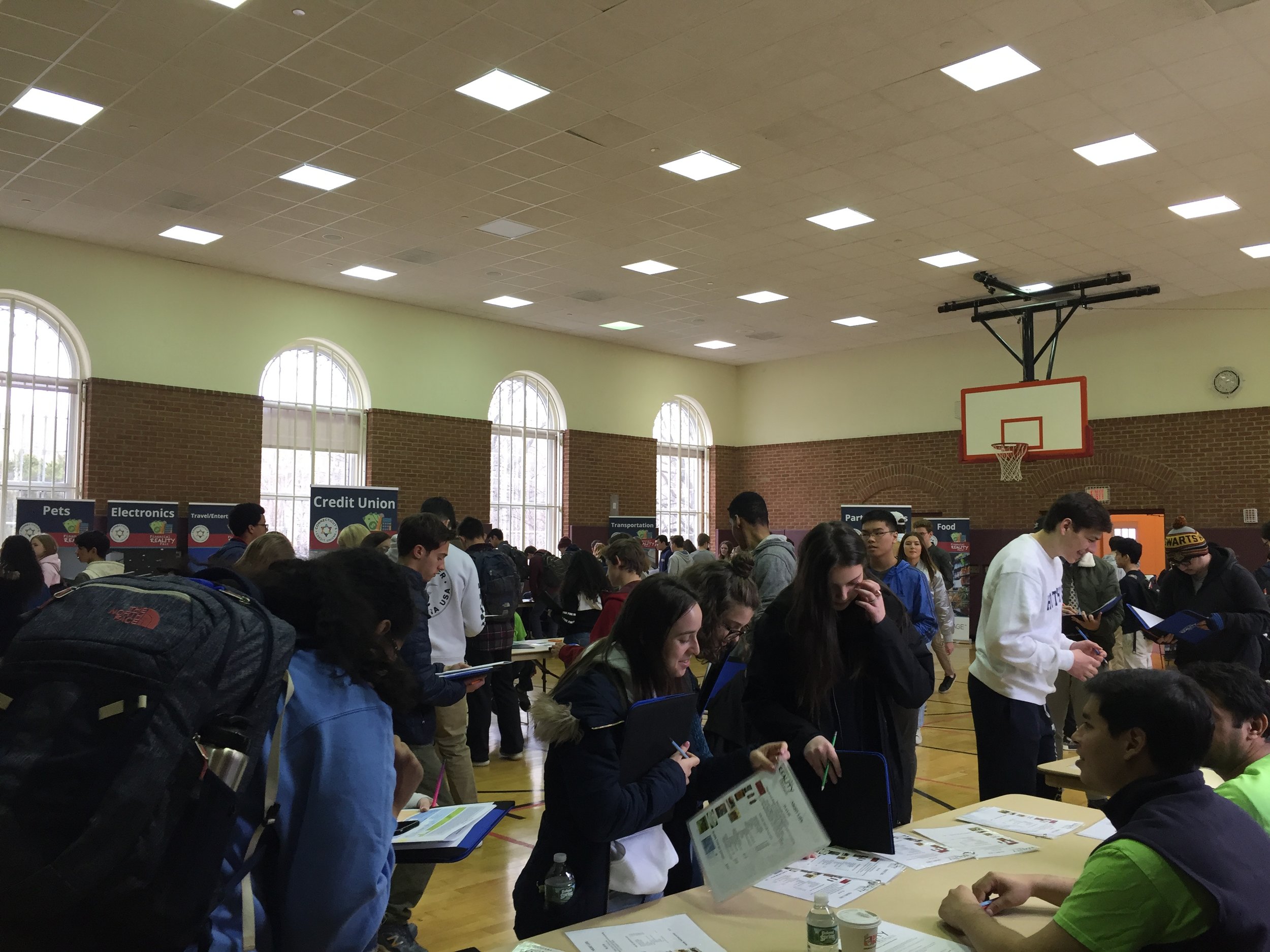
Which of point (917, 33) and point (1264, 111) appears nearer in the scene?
point (917, 33)

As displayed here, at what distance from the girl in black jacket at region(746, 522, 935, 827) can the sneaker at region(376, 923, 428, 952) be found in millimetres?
1799

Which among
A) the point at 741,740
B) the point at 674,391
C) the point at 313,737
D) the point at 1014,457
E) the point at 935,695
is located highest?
the point at 674,391

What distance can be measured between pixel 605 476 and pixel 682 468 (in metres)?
2.32

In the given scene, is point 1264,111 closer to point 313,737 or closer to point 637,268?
point 637,268

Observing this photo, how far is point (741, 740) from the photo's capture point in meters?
3.13

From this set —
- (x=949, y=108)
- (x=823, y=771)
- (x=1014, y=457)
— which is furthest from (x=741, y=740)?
(x=1014, y=457)

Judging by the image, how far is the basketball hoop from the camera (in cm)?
1289

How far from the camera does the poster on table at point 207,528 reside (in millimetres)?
11609

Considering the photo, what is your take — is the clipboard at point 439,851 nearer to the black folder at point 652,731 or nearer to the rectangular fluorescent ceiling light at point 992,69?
the black folder at point 652,731

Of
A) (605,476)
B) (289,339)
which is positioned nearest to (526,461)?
(605,476)

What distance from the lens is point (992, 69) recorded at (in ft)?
23.6

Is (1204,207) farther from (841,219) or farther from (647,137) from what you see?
(647,137)

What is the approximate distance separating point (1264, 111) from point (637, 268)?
6.85 metres

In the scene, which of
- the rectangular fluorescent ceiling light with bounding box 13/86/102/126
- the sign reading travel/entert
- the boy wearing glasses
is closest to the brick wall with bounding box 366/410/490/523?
the sign reading travel/entert
